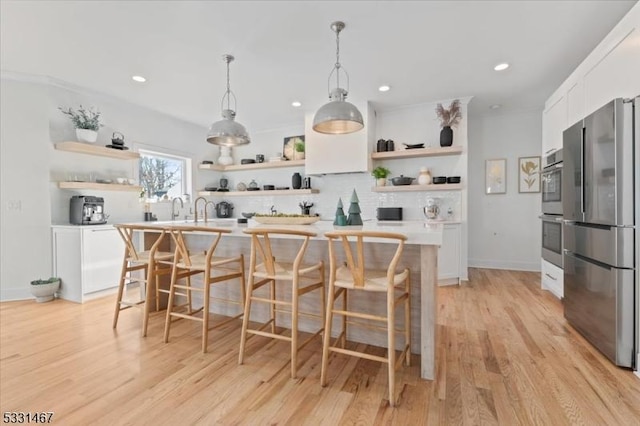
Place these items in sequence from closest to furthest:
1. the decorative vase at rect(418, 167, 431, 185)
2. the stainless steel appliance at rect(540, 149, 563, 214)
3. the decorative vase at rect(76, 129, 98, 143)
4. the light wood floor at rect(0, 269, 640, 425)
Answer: the light wood floor at rect(0, 269, 640, 425), the stainless steel appliance at rect(540, 149, 563, 214), the decorative vase at rect(76, 129, 98, 143), the decorative vase at rect(418, 167, 431, 185)

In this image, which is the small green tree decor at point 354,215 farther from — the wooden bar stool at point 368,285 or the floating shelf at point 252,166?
the floating shelf at point 252,166

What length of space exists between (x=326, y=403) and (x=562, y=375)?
1527 mm

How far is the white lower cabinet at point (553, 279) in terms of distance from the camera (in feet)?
10.5

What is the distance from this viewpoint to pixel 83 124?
382 centimetres

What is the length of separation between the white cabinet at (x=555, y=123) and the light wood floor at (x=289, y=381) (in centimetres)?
195

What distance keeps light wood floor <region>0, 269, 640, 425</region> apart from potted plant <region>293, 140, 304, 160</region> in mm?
3411

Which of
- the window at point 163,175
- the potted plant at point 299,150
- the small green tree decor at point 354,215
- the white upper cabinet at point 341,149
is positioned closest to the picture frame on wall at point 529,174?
the white upper cabinet at point 341,149

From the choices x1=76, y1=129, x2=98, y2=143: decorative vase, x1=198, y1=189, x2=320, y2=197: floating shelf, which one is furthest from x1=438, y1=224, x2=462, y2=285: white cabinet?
x1=76, y1=129, x2=98, y2=143: decorative vase

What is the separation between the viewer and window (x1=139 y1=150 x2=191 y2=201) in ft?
15.9

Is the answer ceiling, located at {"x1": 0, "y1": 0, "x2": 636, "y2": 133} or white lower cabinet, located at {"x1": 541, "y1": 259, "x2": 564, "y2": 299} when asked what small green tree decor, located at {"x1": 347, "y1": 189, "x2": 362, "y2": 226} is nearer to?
ceiling, located at {"x1": 0, "y1": 0, "x2": 636, "y2": 133}

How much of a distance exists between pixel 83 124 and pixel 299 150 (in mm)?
3046

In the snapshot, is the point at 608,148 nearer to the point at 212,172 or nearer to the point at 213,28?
the point at 213,28

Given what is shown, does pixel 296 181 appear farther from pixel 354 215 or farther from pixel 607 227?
pixel 607 227

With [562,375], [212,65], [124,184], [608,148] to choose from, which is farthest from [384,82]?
[124,184]
